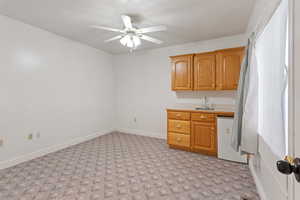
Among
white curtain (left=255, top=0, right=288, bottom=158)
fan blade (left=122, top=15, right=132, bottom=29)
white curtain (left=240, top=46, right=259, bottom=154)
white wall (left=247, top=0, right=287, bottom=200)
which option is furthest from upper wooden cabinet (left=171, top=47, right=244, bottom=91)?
fan blade (left=122, top=15, right=132, bottom=29)

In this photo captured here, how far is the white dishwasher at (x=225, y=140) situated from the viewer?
2.72 m

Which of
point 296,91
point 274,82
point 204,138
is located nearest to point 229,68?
point 204,138

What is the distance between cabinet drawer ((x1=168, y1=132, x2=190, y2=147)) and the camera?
321cm

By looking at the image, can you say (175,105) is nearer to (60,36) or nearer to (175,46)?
(175,46)

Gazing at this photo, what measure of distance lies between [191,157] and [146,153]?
3.01ft

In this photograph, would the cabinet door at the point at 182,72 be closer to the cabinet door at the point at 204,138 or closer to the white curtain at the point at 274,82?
the cabinet door at the point at 204,138

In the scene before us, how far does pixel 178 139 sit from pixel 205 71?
5.40ft

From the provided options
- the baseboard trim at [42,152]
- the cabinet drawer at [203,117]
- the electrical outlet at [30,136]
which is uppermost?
the cabinet drawer at [203,117]

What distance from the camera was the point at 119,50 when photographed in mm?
4484

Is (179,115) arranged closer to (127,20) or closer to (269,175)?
(269,175)

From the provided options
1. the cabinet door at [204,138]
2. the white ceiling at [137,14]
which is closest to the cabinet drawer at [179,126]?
the cabinet door at [204,138]

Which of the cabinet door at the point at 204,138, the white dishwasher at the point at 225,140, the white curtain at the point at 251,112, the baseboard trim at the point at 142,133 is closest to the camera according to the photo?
the white curtain at the point at 251,112

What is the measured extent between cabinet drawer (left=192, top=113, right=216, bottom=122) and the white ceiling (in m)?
1.78

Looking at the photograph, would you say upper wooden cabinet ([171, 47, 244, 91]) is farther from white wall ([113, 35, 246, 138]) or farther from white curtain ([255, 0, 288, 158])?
white curtain ([255, 0, 288, 158])
